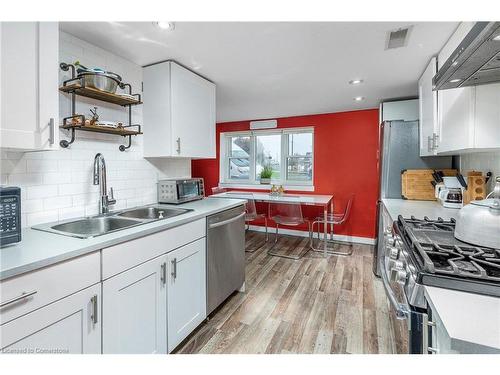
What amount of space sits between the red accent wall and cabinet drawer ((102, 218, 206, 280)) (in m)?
2.99

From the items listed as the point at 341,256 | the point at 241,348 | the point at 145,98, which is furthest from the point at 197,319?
the point at 341,256

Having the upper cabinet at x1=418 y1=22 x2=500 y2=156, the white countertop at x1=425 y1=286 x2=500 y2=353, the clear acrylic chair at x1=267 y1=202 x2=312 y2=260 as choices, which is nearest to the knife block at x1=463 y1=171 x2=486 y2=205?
the upper cabinet at x1=418 y1=22 x2=500 y2=156

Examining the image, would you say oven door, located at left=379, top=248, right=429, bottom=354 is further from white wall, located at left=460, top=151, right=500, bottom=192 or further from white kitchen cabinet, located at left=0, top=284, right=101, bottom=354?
white wall, located at left=460, top=151, right=500, bottom=192

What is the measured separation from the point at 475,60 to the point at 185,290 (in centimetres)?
203

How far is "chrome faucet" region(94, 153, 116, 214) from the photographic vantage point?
1.68 m

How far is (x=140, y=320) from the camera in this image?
1353 mm

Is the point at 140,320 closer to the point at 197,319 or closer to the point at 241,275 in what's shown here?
the point at 197,319

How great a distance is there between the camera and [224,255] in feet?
7.00

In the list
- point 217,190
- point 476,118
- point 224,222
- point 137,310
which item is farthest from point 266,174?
point 137,310

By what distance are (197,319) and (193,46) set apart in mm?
2092

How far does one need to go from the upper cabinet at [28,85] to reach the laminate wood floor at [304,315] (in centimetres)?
157

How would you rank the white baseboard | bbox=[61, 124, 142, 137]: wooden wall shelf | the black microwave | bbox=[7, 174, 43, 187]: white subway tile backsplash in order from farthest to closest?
the white baseboard
bbox=[61, 124, 142, 137]: wooden wall shelf
bbox=[7, 174, 43, 187]: white subway tile backsplash
the black microwave

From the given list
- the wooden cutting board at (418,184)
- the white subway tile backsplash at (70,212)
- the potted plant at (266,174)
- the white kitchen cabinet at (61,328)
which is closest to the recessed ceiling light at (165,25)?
the white subway tile backsplash at (70,212)

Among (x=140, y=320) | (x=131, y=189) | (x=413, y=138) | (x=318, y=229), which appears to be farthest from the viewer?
(x=318, y=229)
